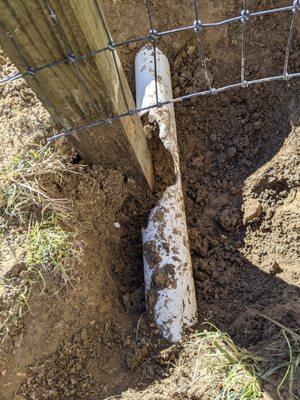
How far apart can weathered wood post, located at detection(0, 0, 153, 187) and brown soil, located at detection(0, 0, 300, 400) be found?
0.75ft

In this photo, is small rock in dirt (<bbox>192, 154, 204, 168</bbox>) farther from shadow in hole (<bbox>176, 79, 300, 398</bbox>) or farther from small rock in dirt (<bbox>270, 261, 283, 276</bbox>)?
small rock in dirt (<bbox>270, 261, 283, 276</bbox>)

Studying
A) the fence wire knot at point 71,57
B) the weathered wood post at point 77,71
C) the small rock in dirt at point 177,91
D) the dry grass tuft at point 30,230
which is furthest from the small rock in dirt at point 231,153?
the fence wire knot at point 71,57

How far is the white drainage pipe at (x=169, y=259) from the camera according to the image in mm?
2510

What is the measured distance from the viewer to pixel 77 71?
6.80ft

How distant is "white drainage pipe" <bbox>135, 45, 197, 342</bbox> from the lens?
2.51 metres

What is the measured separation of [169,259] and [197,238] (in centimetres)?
33

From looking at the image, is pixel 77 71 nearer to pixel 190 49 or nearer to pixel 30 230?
pixel 30 230

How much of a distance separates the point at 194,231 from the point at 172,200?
0.26m

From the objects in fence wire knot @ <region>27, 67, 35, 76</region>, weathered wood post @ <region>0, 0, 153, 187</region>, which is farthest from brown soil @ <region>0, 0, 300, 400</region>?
fence wire knot @ <region>27, 67, 35, 76</region>

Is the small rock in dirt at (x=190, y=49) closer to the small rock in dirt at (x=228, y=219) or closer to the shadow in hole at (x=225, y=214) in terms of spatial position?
the shadow in hole at (x=225, y=214)

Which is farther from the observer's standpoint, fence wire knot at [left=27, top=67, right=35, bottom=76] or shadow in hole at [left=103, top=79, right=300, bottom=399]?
shadow in hole at [left=103, top=79, right=300, bottom=399]

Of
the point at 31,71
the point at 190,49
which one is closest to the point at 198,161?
the point at 190,49

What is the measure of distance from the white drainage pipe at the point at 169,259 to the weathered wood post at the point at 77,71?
0.21m

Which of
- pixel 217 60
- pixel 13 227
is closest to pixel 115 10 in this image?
pixel 217 60
